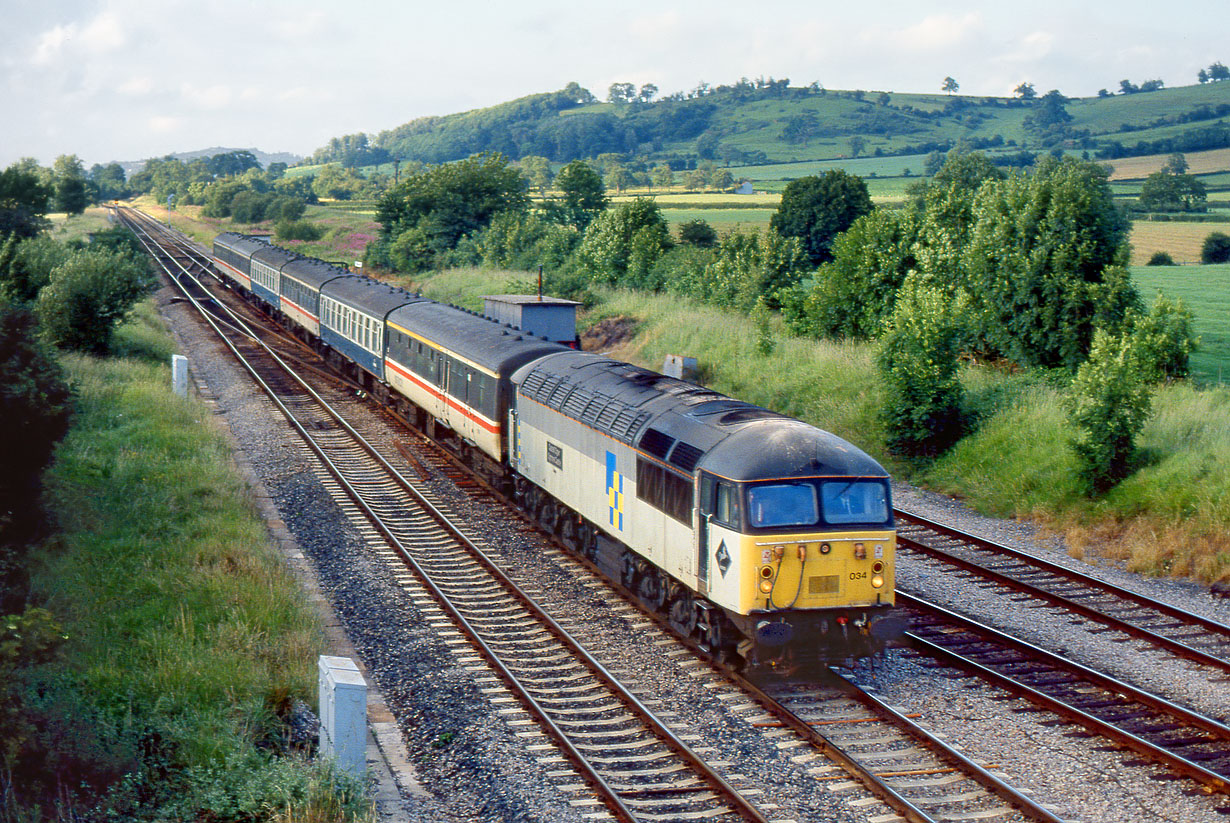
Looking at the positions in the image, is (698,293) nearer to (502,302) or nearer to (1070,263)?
(502,302)

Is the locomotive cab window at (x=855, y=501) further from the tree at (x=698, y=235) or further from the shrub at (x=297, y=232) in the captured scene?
the shrub at (x=297, y=232)

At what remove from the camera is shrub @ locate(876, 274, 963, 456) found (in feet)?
75.4

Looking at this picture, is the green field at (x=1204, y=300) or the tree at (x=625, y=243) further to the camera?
the tree at (x=625, y=243)

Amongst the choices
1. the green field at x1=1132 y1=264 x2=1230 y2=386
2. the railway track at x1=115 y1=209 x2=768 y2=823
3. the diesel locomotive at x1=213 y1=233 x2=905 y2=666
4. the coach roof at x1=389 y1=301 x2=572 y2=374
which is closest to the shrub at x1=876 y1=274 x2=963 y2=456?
the green field at x1=1132 y1=264 x2=1230 y2=386

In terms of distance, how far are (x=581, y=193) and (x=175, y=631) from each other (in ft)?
206

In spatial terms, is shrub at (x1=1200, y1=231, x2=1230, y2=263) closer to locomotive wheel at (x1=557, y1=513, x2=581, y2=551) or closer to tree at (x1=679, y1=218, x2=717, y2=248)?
tree at (x1=679, y1=218, x2=717, y2=248)

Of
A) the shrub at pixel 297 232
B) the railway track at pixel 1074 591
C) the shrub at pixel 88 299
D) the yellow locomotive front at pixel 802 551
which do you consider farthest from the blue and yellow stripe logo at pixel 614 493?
the shrub at pixel 297 232

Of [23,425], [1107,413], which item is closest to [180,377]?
[23,425]

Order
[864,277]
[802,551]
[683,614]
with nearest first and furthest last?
1. [802,551]
2. [683,614]
3. [864,277]

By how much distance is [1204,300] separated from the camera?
43.0 m

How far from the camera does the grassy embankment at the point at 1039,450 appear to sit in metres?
17.1

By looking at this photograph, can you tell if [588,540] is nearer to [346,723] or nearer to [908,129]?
[346,723]

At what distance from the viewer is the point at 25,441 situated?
47.6ft

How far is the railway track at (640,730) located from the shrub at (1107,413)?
359 inches
